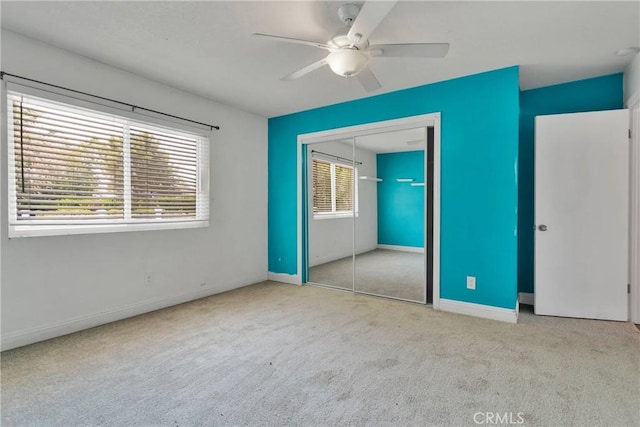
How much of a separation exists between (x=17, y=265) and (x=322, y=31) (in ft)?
9.65

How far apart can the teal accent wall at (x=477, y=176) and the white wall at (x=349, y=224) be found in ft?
2.22

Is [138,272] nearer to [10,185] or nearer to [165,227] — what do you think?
[165,227]

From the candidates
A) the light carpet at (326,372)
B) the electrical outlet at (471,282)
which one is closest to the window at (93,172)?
the light carpet at (326,372)

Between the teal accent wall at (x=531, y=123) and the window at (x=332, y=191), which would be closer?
the teal accent wall at (x=531, y=123)

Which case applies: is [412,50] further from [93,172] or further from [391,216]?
[93,172]

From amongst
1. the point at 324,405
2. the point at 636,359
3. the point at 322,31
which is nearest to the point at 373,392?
the point at 324,405

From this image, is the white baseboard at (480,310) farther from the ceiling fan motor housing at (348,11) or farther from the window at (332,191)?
the ceiling fan motor housing at (348,11)

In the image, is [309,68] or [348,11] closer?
[348,11]

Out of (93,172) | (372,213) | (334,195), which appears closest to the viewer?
(93,172)

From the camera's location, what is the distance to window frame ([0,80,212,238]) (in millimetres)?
2398

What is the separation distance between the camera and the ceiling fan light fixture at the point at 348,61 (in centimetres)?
205

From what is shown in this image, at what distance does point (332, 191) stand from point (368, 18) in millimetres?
2905

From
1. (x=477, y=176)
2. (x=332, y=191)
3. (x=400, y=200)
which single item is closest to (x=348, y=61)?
(x=477, y=176)

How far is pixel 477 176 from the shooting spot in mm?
3168
